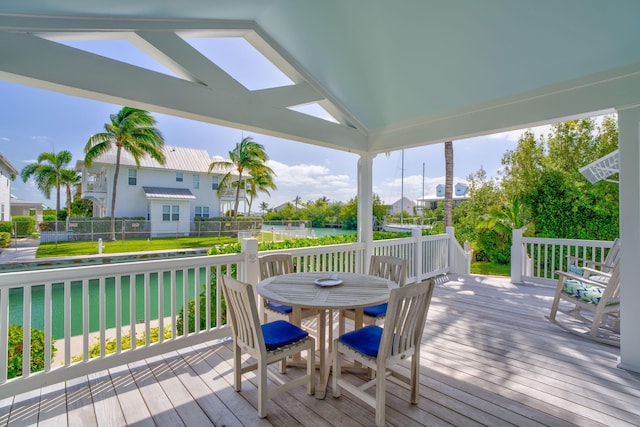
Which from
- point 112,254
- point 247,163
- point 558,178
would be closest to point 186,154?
point 247,163

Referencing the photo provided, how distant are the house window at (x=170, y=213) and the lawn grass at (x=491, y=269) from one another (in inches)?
629

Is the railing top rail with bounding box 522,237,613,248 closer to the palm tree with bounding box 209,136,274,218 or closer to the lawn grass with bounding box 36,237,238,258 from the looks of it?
the lawn grass with bounding box 36,237,238,258

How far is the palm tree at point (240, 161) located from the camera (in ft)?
62.2

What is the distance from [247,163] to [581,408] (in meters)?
18.9

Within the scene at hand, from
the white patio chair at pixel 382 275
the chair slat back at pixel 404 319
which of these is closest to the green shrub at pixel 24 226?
the white patio chair at pixel 382 275

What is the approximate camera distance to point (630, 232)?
282 centimetres

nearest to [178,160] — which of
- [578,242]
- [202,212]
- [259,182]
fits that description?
[202,212]

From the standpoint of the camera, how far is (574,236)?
8.81 m

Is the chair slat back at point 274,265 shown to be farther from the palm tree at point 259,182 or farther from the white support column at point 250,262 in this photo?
the palm tree at point 259,182

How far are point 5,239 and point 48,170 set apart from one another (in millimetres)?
5986

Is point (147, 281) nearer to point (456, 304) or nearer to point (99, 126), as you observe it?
point (456, 304)

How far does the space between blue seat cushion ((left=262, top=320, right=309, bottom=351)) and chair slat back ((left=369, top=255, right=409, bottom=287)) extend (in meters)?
1.38

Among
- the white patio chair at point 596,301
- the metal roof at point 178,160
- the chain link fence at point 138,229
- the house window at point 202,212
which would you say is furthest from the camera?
the house window at point 202,212

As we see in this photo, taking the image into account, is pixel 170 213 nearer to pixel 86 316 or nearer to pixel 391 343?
pixel 86 316
